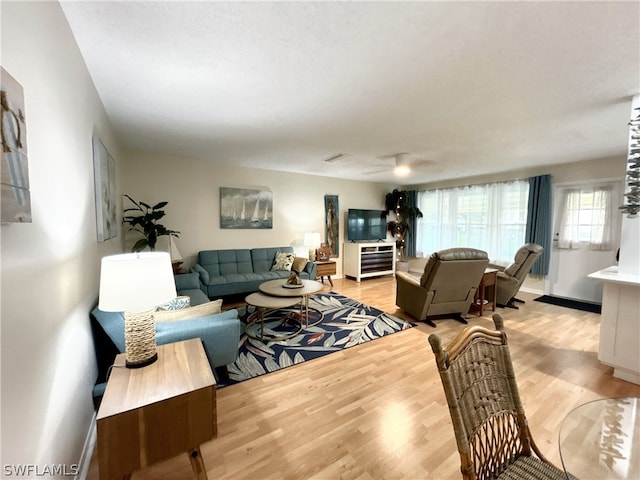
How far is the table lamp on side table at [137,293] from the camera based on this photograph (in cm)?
121

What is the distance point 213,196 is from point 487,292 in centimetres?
476

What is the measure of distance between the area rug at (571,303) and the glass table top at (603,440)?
3783 millimetres

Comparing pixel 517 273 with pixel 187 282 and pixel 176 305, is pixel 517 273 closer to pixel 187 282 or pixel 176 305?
pixel 176 305

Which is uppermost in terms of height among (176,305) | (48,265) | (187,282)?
(48,265)

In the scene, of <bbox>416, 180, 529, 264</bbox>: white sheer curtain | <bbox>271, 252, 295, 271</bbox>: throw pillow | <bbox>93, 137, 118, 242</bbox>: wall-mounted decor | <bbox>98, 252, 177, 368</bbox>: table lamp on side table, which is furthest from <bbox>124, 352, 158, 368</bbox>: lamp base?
<bbox>416, 180, 529, 264</bbox>: white sheer curtain

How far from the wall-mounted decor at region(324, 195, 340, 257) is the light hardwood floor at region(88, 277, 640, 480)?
10.6ft

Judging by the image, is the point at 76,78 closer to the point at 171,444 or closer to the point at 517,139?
the point at 171,444

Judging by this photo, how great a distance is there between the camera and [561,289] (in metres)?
4.64

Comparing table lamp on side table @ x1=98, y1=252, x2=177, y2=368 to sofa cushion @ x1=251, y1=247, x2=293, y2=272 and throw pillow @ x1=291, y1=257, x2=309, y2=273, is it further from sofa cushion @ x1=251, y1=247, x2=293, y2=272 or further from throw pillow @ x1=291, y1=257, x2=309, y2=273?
sofa cushion @ x1=251, y1=247, x2=293, y2=272

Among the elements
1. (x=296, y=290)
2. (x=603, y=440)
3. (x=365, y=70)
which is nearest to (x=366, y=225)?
(x=296, y=290)

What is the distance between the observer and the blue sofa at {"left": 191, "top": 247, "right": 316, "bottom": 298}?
13.2 feet

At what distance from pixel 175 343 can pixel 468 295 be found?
11.1 feet

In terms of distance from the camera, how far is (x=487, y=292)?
13.4 ft

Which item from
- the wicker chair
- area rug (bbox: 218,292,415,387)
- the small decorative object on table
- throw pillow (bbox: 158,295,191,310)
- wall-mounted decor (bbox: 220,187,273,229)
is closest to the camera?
the wicker chair
